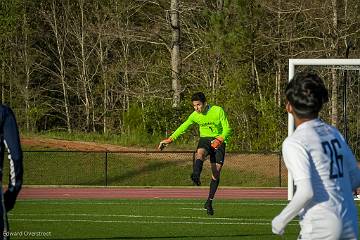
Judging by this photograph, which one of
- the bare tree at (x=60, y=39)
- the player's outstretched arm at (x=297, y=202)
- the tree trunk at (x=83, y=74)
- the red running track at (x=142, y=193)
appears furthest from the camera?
the bare tree at (x=60, y=39)

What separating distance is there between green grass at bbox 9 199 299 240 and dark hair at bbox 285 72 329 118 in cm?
869

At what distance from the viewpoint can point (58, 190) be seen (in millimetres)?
30359

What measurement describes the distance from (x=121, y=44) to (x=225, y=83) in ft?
36.3

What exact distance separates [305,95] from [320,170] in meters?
0.45

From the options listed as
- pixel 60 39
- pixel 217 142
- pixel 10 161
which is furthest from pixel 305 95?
pixel 60 39

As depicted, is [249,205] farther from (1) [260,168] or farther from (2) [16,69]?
(2) [16,69]

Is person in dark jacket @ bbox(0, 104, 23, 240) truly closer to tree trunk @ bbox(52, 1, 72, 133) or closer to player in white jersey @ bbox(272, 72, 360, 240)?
player in white jersey @ bbox(272, 72, 360, 240)

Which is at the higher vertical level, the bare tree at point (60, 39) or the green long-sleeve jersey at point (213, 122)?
the bare tree at point (60, 39)

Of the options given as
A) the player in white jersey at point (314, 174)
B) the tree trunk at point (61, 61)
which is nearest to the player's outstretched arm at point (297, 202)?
the player in white jersey at point (314, 174)

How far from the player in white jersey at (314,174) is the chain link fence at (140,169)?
27389 mm

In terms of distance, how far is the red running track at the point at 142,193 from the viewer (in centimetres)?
2752

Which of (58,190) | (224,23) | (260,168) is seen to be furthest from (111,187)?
(224,23)

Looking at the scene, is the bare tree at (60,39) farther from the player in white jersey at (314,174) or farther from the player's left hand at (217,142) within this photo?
the player in white jersey at (314,174)

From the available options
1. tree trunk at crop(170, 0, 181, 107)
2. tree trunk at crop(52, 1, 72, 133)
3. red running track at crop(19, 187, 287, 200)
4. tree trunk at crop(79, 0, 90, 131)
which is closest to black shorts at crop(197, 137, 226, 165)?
red running track at crop(19, 187, 287, 200)
